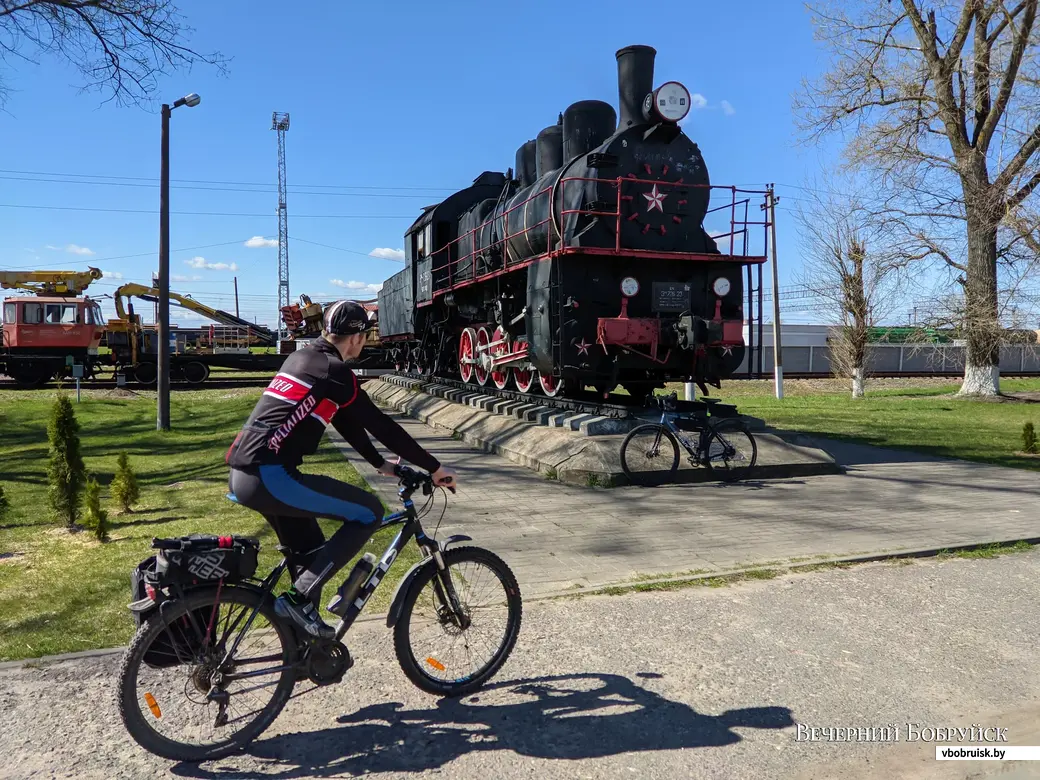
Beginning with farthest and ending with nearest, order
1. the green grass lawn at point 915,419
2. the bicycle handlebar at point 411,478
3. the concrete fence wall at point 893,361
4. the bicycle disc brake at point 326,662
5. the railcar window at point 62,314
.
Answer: the concrete fence wall at point 893,361 < the railcar window at point 62,314 < the green grass lawn at point 915,419 < the bicycle handlebar at point 411,478 < the bicycle disc brake at point 326,662

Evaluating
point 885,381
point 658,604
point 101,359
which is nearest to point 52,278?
point 101,359

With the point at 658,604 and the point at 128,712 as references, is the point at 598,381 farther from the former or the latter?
the point at 128,712

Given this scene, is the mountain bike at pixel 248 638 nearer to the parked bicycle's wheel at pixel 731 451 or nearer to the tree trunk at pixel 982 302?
the parked bicycle's wheel at pixel 731 451

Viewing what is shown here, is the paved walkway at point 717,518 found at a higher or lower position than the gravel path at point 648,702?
higher

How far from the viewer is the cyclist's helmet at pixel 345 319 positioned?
134 inches

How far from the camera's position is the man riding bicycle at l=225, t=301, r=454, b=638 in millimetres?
3215

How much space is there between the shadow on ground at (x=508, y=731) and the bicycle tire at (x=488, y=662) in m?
0.07

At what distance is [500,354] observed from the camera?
13211 millimetres

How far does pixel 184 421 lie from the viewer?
16656 mm

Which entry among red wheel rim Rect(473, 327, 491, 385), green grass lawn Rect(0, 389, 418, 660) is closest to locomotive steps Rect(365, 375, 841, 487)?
red wheel rim Rect(473, 327, 491, 385)

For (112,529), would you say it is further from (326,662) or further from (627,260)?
(627,260)

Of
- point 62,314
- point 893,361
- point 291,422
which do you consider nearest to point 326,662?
point 291,422

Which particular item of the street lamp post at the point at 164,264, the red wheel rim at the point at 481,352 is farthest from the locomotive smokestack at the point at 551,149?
the street lamp post at the point at 164,264

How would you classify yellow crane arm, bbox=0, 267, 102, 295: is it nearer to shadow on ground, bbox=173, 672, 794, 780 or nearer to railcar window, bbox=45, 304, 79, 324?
railcar window, bbox=45, 304, 79, 324
